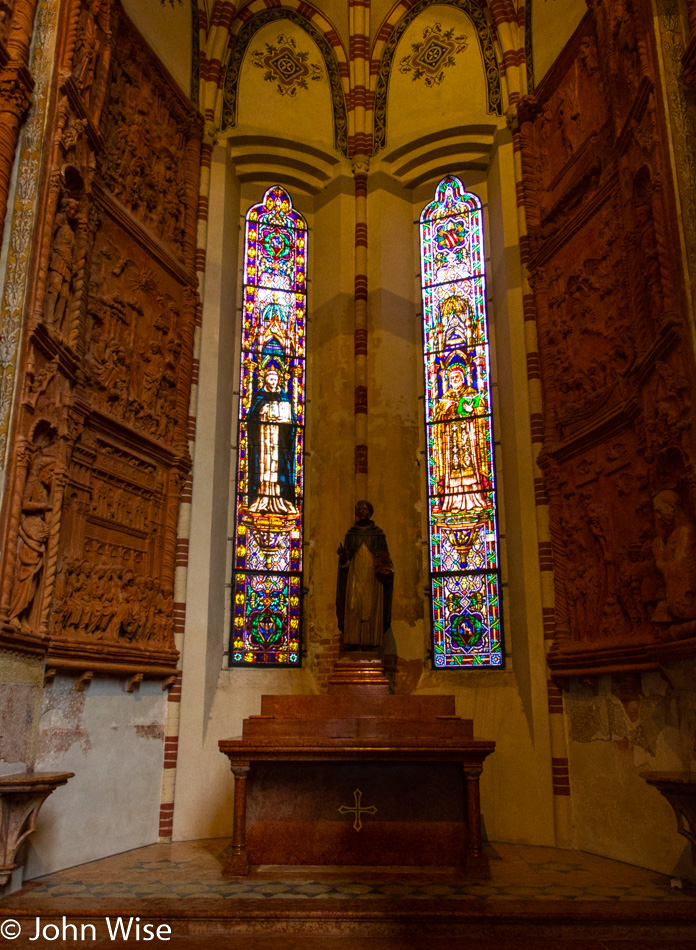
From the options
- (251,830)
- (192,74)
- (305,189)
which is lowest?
(251,830)

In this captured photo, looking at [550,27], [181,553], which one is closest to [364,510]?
[181,553]

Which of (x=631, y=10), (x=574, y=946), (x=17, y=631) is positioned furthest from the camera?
(x=631, y=10)

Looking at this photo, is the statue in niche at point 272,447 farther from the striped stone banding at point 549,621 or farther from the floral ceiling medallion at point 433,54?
the floral ceiling medallion at point 433,54

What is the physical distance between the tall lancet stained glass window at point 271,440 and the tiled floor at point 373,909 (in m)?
3.70

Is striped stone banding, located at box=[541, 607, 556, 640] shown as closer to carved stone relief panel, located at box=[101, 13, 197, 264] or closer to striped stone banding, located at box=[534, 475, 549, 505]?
striped stone banding, located at box=[534, 475, 549, 505]

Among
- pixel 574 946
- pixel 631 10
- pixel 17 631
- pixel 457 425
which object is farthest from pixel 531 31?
pixel 574 946

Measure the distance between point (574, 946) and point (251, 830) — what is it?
9.30ft

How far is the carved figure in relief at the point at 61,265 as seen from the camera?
24.5 ft

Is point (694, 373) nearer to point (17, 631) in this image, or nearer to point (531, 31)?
point (17, 631)

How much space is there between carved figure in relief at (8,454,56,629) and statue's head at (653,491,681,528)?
17.2ft

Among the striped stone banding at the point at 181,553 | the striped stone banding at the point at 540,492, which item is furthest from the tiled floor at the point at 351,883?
the striped stone banding at the point at 540,492

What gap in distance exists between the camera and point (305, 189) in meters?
12.1

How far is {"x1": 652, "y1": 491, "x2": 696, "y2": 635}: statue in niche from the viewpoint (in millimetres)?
6609

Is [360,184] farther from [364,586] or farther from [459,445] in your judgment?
[364,586]
